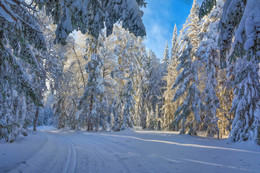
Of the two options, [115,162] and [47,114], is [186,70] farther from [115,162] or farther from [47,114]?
[47,114]

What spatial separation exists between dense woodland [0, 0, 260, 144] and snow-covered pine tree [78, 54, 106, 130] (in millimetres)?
116

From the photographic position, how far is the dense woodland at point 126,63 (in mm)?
4391

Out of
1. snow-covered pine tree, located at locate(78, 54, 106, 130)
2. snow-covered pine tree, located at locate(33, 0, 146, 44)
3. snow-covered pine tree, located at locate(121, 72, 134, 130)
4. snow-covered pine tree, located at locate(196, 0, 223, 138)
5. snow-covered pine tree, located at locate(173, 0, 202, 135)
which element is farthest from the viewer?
snow-covered pine tree, located at locate(78, 54, 106, 130)

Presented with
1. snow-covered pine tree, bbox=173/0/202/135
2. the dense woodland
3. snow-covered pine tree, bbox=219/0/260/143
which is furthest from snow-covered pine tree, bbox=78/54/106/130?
snow-covered pine tree, bbox=219/0/260/143

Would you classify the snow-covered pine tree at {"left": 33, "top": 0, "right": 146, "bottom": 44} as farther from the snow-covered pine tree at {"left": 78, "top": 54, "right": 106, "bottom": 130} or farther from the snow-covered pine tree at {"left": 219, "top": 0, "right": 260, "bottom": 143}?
the snow-covered pine tree at {"left": 78, "top": 54, "right": 106, "bottom": 130}

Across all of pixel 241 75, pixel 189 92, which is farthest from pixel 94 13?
pixel 189 92

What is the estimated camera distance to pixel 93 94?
20.0 m

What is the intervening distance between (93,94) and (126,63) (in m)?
5.36

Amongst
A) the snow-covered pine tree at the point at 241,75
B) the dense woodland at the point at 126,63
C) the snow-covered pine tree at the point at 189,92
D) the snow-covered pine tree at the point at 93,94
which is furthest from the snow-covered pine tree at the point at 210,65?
the snow-covered pine tree at the point at 93,94

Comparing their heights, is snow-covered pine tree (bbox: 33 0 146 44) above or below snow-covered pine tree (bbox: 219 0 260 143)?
above

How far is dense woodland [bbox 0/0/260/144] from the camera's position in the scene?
4.39 m

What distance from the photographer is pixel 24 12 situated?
4.96m

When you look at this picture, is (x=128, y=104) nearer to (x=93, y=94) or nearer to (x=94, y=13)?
(x=93, y=94)

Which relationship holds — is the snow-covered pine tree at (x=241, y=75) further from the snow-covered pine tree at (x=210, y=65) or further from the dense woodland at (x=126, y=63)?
the snow-covered pine tree at (x=210, y=65)
